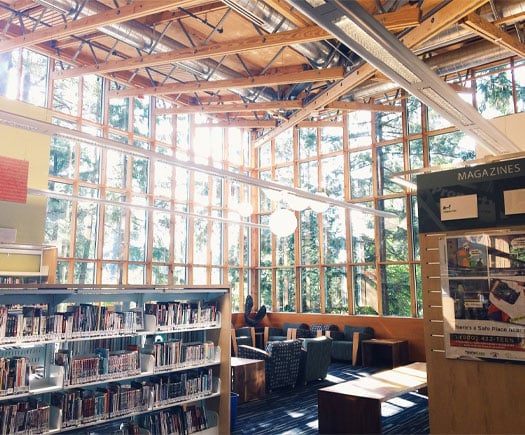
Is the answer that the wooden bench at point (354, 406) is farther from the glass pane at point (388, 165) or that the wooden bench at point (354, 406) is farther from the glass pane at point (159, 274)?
the glass pane at point (159, 274)

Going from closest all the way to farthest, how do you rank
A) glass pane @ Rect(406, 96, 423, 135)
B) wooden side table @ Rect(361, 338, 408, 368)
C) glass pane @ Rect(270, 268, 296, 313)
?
wooden side table @ Rect(361, 338, 408, 368)
glass pane @ Rect(406, 96, 423, 135)
glass pane @ Rect(270, 268, 296, 313)

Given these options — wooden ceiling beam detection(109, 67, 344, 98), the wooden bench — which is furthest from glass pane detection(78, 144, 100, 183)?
the wooden bench

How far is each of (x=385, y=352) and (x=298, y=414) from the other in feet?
17.5

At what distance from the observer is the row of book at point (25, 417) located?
13.4ft

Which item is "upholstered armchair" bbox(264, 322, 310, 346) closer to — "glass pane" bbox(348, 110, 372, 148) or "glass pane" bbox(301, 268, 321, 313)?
"glass pane" bbox(301, 268, 321, 313)

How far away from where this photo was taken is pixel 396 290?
43.1 feet

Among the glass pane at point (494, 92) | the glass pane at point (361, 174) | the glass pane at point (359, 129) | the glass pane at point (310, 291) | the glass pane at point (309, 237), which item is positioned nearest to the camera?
the glass pane at point (494, 92)

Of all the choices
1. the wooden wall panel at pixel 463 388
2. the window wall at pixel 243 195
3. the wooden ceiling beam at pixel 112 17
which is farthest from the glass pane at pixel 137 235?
the wooden wall panel at pixel 463 388

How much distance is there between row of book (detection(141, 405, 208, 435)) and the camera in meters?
5.38

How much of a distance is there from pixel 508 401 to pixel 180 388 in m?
3.87

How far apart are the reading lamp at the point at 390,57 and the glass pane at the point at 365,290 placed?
8.26 metres

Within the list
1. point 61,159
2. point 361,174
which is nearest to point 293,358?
point 361,174

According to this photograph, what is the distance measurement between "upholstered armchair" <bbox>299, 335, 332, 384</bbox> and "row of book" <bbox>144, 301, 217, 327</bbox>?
382 centimetres

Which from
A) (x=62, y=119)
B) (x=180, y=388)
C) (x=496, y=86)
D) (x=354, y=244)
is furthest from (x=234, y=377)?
(x=496, y=86)
